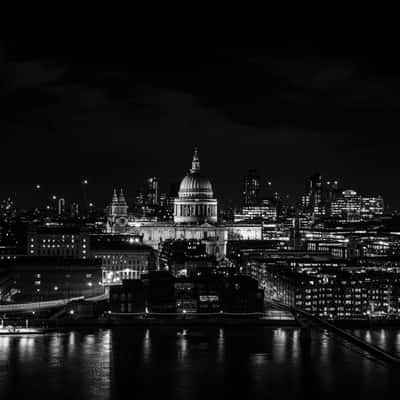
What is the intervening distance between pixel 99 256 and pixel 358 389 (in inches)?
866

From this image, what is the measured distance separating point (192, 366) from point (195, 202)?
38.9 metres

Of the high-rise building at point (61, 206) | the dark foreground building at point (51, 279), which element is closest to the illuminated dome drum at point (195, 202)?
the dark foreground building at point (51, 279)

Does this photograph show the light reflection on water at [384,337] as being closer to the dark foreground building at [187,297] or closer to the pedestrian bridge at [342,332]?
the pedestrian bridge at [342,332]

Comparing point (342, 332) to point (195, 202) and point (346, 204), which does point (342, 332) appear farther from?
point (346, 204)

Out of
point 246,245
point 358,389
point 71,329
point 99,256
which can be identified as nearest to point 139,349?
point 71,329

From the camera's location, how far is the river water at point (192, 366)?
20.6m

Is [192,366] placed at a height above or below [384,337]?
below

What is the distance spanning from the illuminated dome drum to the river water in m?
33.3

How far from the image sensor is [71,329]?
27.9 m

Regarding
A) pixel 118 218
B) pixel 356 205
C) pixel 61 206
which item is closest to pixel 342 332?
pixel 118 218

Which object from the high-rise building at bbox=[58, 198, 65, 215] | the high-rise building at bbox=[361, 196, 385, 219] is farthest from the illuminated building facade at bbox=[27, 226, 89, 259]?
the high-rise building at bbox=[58, 198, 65, 215]

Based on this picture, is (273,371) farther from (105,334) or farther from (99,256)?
(99,256)

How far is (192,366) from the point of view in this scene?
904 inches

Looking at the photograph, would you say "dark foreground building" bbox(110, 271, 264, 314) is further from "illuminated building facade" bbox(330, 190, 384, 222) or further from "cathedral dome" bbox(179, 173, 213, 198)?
"illuminated building facade" bbox(330, 190, 384, 222)
